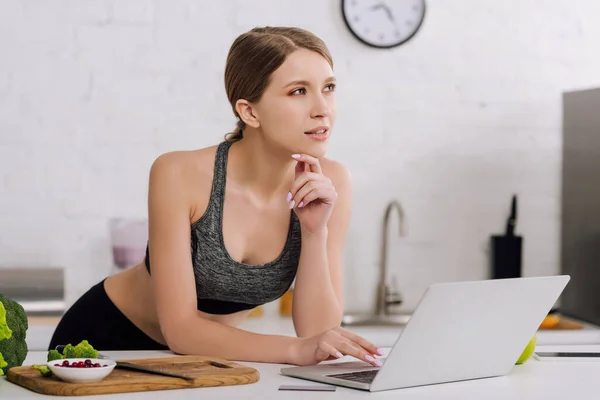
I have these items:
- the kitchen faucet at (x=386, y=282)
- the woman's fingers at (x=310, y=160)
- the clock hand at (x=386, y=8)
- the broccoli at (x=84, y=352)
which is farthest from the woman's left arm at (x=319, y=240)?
the clock hand at (x=386, y=8)

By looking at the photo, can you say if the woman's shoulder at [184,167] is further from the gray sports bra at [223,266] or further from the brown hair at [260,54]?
the brown hair at [260,54]

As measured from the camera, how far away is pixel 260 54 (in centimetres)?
200

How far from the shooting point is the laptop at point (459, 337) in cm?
142

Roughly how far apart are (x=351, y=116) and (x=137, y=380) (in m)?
2.43

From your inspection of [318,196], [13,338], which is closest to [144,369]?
[13,338]

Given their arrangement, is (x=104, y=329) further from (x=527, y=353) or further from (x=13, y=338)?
(x=527, y=353)

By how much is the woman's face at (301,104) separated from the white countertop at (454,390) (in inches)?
19.4

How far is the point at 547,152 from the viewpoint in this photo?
12.8ft

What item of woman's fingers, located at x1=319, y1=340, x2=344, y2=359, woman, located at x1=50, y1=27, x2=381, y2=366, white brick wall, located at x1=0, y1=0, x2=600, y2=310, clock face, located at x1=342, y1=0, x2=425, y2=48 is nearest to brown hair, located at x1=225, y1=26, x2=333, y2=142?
woman, located at x1=50, y1=27, x2=381, y2=366

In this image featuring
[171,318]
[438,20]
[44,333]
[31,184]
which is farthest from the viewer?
[438,20]

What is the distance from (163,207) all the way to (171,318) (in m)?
0.24

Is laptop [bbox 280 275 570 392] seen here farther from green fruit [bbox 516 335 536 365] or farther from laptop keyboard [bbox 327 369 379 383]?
green fruit [bbox 516 335 536 365]

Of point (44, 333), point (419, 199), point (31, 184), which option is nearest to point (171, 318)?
point (44, 333)

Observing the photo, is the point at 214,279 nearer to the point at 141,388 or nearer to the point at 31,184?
the point at 141,388
